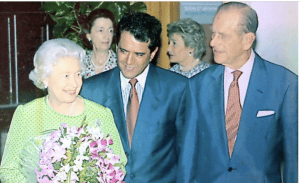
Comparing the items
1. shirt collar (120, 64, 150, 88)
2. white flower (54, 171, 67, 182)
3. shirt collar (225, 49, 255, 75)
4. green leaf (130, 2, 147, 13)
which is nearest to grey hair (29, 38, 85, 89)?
shirt collar (120, 64, 150, 88)

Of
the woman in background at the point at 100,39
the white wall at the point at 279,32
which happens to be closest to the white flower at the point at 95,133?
the white wall at the point at 279,32

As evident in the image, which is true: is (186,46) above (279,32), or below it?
below

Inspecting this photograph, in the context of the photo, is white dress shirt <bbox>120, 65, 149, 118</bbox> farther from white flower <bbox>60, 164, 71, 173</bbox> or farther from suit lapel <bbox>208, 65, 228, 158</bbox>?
white flower <bbox>60, 164, 71, 173</bbox>

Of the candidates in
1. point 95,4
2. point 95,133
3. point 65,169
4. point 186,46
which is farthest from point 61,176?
point 95,4

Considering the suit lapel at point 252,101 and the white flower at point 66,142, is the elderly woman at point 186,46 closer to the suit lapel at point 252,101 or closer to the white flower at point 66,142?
the suit lapel at point 252,101

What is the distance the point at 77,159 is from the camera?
225 cm

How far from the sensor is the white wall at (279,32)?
3.44m

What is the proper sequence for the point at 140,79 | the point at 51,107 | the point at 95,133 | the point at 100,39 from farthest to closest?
the point at 100,39 < the point at 140,79 < the point at 51,107 < the point at 95,133

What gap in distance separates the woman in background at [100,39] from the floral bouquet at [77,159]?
7.64 ft

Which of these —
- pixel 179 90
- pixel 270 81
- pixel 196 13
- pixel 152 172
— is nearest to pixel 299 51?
pixel 270 81

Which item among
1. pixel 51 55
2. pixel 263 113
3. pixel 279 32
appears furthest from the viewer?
pixel 279 32

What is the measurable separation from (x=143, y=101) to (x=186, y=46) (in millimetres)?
1861

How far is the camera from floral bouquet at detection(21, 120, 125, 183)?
7.32ft

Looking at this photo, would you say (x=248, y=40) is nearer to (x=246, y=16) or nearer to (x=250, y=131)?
(x=246, y=16)
